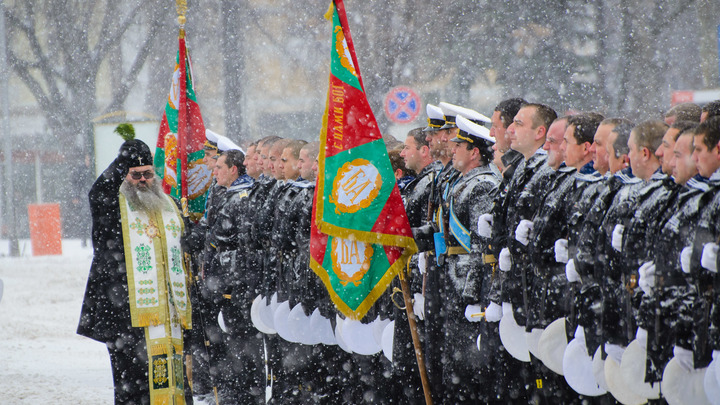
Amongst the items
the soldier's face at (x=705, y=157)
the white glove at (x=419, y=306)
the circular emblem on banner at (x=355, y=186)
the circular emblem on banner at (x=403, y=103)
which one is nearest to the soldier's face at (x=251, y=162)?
the white glove at (x=419, y=306)

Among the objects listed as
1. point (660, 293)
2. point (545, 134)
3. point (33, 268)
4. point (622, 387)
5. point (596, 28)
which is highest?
point (596, 28)

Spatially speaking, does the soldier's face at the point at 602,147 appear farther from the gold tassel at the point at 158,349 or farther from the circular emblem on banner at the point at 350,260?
the gold tassel at the point at 158,349

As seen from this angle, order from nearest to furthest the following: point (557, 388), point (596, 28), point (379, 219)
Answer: point (557, 388) → point (379, 219) → point (596, 28)

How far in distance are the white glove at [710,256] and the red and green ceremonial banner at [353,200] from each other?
2.00 metres

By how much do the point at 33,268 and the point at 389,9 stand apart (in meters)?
9.80

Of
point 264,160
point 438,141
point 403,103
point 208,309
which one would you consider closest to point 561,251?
point 438,141

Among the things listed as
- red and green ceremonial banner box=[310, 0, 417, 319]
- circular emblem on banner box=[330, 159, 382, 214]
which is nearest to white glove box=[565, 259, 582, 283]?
red and green ceremonial banner box=[310, 0, 417, 319]

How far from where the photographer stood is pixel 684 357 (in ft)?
12.8

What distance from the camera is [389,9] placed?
2138 cm

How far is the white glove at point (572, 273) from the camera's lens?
462 centimetres

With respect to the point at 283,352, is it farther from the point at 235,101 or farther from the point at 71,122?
the point at 71,122

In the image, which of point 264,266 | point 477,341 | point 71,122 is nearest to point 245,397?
point 264,266

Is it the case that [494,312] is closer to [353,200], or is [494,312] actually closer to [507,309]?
[507,309]

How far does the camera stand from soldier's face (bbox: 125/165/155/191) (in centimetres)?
618
